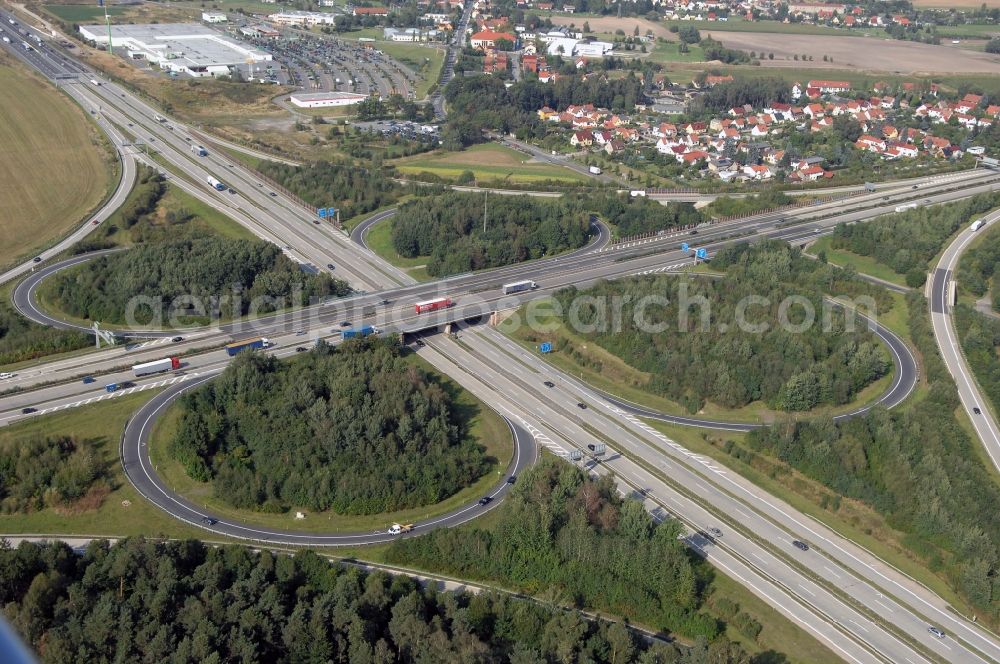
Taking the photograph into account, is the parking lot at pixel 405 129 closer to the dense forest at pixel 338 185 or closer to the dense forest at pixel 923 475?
the dense forest at pixel 338 185

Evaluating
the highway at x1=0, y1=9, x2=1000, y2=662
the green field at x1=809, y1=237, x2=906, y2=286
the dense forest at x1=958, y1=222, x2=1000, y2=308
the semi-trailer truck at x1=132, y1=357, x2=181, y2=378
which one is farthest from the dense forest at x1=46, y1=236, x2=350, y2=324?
the dense forest at x1=958, y1=222, x2=1000, y2=308

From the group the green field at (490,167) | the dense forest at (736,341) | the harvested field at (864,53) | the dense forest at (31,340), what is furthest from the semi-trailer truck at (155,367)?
the harvested field at (864,53)

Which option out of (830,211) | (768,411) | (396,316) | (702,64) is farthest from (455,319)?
(702,64)

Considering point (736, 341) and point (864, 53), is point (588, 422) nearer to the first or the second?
point (736, 341)

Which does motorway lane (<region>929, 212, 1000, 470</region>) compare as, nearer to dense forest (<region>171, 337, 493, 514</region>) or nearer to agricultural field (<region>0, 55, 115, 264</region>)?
dense forest (<region>171, 337, 493, 514</region>)

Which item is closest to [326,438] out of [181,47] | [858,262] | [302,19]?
[858,262]

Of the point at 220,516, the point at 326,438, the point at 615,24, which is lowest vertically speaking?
the point at 220,516

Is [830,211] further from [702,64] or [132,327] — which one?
[702,64]
